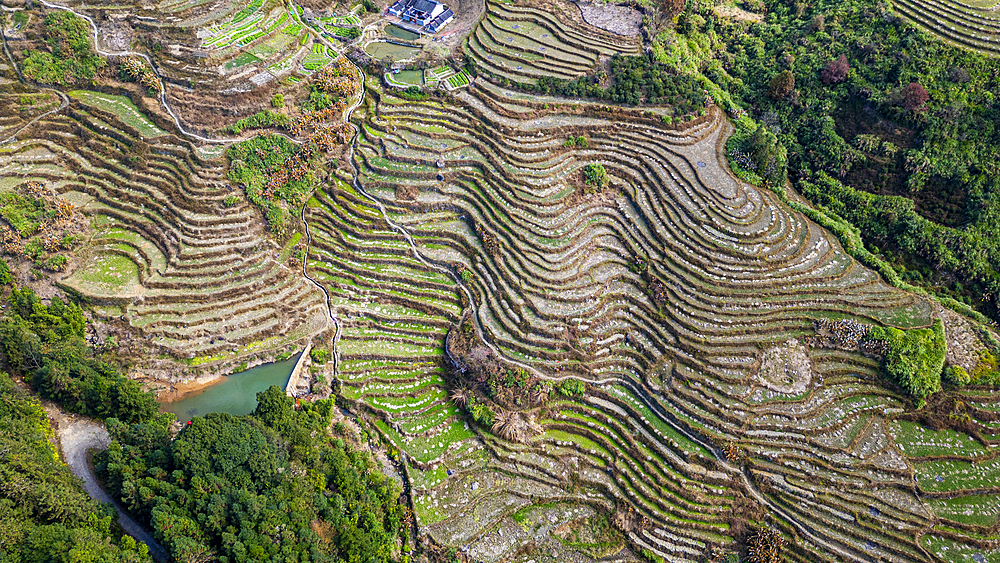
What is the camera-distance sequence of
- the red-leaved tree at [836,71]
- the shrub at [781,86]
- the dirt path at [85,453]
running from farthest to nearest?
the shrub at [781,86] → the red-leaved tree at [836,71] → the dirt path at [85,453]

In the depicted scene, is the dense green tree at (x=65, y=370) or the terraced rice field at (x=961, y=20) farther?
the terraced rice field at (x=961, y=20)

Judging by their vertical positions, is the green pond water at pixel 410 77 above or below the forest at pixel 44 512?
above

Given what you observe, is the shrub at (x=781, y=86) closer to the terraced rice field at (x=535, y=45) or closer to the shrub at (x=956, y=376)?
the terraced rice field at (x=535, y=45)

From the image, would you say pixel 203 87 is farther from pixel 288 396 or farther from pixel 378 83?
pixel 288 396

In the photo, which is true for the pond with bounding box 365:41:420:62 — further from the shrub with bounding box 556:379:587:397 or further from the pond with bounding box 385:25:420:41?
the shrub with bounding box 556:379:587:397

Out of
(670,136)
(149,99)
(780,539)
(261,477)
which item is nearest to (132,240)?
(149,99)

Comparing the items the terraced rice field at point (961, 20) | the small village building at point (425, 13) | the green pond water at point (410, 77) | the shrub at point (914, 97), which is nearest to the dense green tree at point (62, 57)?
the green pond water at point (410, 77)
